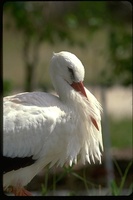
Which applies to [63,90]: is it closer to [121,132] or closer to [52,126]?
[52,126]

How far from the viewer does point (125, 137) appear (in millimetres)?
12250

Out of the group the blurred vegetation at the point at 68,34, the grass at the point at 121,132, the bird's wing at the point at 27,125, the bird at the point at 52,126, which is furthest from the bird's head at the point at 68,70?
the grass at the point at 121,132

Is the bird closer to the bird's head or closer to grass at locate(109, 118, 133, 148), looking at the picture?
the bird's head

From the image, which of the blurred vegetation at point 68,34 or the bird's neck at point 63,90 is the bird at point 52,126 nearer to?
the bird's neck at point 63,90

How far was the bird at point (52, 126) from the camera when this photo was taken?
512 cm

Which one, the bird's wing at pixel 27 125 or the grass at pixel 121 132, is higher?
the bird's wing at pixel 27 125

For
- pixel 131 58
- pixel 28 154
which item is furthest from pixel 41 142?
pixel 131 58

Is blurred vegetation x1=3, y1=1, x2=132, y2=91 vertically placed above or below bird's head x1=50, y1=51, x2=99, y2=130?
above

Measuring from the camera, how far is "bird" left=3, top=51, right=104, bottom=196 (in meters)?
5.12

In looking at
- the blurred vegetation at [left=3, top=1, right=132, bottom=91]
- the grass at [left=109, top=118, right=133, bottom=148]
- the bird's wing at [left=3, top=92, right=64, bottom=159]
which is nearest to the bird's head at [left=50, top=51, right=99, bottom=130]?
the bird's wing at [left=3, top=92, right=64, bottom=159]

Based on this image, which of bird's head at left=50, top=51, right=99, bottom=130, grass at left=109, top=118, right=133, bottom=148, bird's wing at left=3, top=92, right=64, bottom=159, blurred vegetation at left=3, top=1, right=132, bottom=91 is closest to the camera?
bird's wing at left=3, top=92, right=64, bottom=159

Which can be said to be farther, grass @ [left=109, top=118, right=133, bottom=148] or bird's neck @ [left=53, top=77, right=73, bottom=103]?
grass @ [left=109, top=118, right=133, bottom=148]

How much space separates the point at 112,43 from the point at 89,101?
3.43 m

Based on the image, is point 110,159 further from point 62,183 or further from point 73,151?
point 73,151
